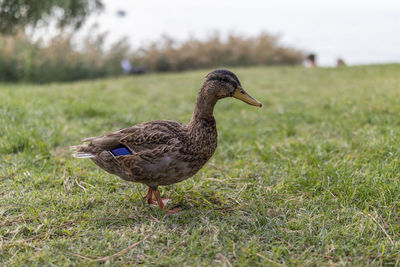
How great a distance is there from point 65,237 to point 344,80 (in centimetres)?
817

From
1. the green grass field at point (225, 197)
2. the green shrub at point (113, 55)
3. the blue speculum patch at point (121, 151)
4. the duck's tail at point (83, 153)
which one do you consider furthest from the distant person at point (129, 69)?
the blue speculum patch at point (121, 151)

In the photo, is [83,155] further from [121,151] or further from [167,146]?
[167,146]

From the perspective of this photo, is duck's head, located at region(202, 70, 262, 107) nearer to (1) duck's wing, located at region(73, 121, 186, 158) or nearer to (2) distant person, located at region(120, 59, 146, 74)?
(1) duck's wing, located at region(73, 121, 186, 158)

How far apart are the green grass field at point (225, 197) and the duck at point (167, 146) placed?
0.29m

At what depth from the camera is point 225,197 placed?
9.68ft

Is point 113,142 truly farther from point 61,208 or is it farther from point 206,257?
point 206,257

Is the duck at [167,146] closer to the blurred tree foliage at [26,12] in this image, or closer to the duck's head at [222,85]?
the duck's head at [222,85]

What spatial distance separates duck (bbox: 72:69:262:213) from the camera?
2.59 metres

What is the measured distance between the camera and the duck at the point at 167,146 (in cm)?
259

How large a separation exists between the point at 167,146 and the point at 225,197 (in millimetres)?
683

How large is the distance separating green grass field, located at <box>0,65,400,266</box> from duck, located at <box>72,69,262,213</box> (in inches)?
11.2

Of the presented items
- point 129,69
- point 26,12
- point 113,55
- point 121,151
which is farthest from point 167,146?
point 113,55

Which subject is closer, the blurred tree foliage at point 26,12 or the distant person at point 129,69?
the blurred tree foliage at point 26,12

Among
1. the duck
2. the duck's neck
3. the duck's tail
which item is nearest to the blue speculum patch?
the duck
